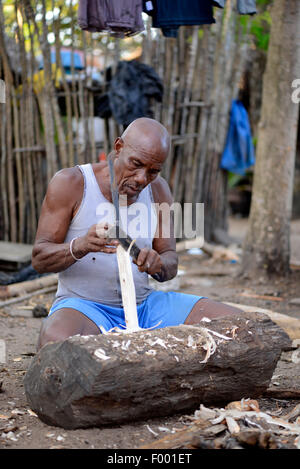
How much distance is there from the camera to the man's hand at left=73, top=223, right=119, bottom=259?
2.32 m

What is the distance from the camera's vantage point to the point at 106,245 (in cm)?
237

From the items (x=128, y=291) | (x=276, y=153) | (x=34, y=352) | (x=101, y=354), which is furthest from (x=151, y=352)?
(x=276, y=153)

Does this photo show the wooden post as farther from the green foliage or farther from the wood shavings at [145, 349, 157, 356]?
the wood shavings at [145, 349, 157, 356]

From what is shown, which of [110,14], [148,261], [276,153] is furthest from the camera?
[276,153]

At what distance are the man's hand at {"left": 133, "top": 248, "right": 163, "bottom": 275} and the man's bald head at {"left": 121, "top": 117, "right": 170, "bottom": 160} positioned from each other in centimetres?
43

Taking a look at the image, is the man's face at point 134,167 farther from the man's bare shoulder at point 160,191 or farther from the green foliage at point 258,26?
the green foliage at point 258,26

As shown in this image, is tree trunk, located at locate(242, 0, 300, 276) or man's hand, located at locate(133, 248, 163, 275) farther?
tree trunk, located at locate(242, 0, 300, 276)

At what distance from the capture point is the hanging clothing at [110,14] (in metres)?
3.62

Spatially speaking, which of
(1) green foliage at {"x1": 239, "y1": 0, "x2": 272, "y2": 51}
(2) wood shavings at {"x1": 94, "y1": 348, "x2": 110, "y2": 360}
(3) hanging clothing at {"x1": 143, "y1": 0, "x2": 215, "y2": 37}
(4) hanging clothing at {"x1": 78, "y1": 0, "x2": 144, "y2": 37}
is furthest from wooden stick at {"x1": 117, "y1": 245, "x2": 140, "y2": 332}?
(1) green foliage at {"x1": 239, "y1": 0, "x2": 272, "y2": 51}

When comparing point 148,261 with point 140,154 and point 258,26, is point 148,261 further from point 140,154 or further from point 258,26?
point 258,26

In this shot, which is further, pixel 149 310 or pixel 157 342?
→ pixel 149 310

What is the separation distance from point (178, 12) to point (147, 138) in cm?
187
